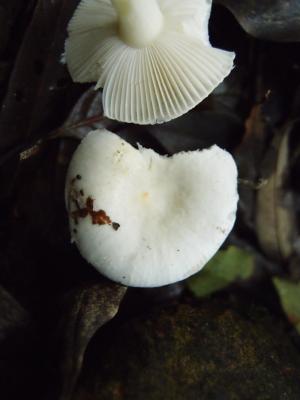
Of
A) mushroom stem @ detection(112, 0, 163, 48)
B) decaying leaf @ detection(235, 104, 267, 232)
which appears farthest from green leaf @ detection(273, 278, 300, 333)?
mushroom stem @ detection(112, 0, 163, 48)

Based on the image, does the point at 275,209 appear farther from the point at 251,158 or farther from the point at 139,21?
the point at 139,21

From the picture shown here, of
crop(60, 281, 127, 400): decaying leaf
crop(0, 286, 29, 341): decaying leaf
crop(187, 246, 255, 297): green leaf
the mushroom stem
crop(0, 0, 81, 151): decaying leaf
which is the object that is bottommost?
crop(187, 246, 255, 297): green leaf

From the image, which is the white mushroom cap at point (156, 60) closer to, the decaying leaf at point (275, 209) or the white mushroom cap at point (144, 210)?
the white mushroom cap at point (144, 210)

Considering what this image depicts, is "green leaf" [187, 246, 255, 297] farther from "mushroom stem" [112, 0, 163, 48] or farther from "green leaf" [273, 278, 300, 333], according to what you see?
"mushroom stem" [112, 0, 163, 48]

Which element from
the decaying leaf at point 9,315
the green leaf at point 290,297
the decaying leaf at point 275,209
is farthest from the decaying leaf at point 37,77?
the green leaf at point 290,297

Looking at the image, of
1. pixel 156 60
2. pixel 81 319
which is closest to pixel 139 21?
pixel 156 60
